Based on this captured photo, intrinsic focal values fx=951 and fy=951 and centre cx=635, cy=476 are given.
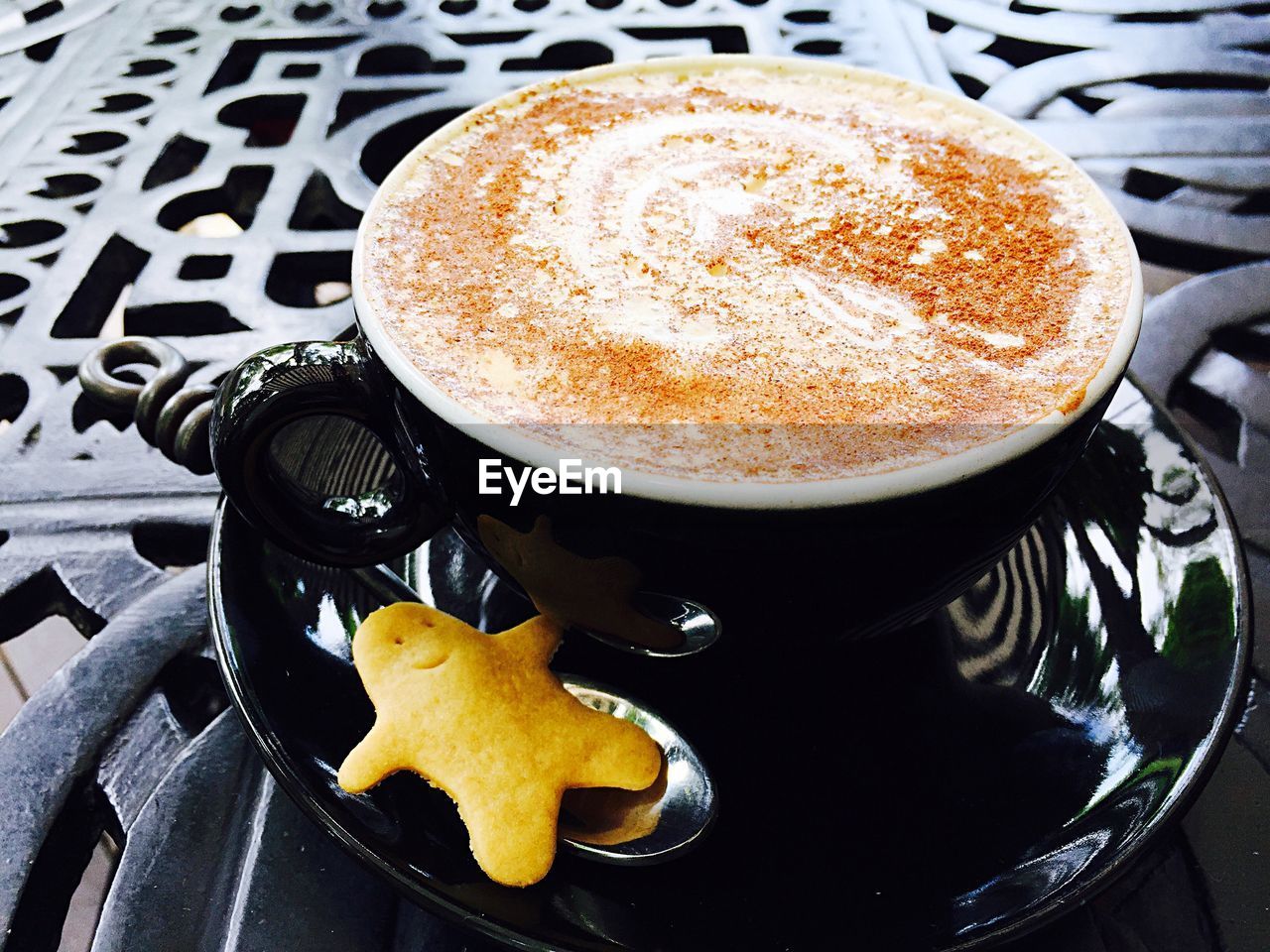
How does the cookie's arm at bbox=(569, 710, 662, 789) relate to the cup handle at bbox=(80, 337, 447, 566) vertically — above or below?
below

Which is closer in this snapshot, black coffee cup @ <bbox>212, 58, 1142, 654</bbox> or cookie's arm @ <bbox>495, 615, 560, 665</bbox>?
black coffee cup @ <bbox>212, 58, 1142, 654</bbox>

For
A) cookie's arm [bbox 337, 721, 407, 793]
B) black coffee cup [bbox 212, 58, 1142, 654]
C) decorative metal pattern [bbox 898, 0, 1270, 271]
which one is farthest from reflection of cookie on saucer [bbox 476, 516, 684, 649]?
decorative metal pattern [bbox 898, 0, 1270, 271]

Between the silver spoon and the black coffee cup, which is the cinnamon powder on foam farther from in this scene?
the silver spoon

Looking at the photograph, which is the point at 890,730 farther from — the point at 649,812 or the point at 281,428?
the point at 281,428

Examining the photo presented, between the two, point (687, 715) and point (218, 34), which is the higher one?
point (218, 34)

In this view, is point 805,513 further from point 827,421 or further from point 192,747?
point 192,747

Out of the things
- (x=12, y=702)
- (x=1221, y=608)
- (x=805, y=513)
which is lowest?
(x=12, y=702)

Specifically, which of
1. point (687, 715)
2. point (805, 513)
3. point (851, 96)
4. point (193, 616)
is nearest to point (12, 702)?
point (193, 616)
